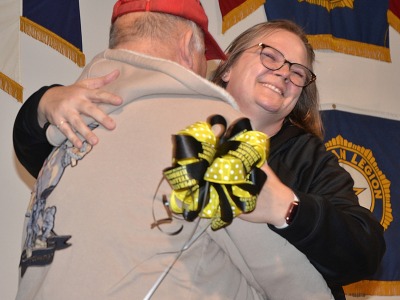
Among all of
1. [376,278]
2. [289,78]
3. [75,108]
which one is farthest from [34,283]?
[376,278]

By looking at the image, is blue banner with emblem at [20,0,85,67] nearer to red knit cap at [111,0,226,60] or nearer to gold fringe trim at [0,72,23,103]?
gold fringe trim at [0,72,23,103]

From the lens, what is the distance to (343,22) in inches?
181

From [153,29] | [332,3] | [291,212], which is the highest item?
[153,29]

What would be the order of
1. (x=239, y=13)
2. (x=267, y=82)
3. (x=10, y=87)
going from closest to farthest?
1. (x=267, y=82)
2. (x=10, y=87)
3. (x=239, y=13)

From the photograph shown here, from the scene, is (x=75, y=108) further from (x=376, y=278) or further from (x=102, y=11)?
(x=376, y=278)

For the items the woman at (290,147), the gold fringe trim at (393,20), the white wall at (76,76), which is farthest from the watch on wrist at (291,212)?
the gold fringe trim at (393,20)

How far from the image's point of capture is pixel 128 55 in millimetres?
1472

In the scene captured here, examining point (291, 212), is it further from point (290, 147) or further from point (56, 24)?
point (56, 24)

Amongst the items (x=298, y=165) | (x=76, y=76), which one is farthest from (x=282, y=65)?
(x=76, y=76)

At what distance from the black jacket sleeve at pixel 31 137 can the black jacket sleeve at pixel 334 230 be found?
649 mm

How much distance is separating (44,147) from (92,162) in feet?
1.67

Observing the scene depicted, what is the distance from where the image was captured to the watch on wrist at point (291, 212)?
1.42m

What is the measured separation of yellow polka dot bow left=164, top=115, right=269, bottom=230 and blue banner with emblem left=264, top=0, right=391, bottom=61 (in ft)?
10.5

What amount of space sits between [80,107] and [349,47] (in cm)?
341
